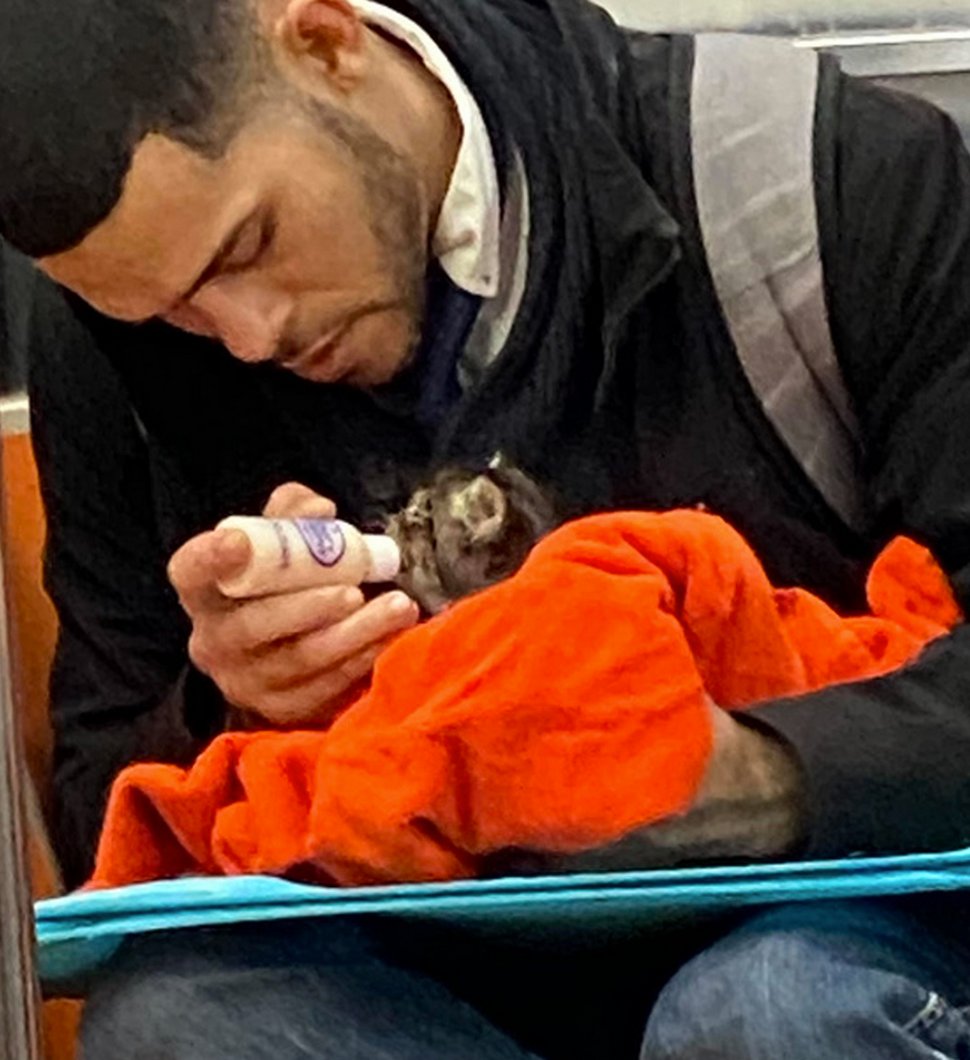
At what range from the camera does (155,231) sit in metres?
0.88

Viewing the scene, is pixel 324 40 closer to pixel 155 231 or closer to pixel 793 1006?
pixel 155 231

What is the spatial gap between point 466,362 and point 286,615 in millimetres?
173

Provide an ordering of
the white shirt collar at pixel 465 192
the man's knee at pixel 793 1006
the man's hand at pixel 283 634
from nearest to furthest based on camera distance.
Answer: the man's knee at pixel 793 1006
the man's hand at pixel 283 634
the white shirt collar at pixel 465 192

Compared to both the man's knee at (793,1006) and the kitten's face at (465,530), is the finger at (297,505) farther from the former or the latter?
the man's knee at (793,1006)

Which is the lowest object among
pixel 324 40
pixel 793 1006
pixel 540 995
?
pixel 540 995

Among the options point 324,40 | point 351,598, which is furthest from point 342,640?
point 324,40

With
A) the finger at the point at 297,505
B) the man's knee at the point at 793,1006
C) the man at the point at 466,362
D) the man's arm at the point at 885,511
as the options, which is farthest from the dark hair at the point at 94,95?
the man's knee at the point at 793,1006

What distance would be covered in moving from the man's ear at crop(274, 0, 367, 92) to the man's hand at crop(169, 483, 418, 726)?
172 millimetres

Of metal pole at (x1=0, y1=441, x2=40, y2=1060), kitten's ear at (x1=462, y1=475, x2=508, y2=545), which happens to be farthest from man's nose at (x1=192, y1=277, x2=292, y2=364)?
metal pole at (x1=0, y1=441, x2=40, y2=1060)

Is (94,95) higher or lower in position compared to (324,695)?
higher

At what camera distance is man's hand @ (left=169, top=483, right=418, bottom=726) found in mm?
843

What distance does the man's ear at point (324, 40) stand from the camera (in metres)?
0.91

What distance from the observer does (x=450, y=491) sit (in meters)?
0.95

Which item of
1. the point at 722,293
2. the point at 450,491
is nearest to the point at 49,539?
the point at 450,491
